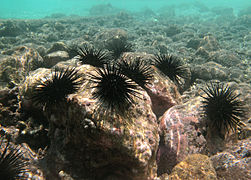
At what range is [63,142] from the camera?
137 inches

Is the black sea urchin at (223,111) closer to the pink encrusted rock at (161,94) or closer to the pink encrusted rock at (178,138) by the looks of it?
the pink encrusted rock at (178,138)

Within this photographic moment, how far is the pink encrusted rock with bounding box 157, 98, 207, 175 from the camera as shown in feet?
13.1

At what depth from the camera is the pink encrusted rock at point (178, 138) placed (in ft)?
13.1

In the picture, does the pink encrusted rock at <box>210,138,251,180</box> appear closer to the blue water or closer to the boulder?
the boulder

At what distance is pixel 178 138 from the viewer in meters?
4.16

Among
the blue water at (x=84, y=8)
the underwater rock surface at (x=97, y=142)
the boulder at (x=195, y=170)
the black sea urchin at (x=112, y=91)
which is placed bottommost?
the boulder at (x=195, y=170)

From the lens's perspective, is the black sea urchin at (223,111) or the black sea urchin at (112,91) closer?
the black sea urchin at (112,91)

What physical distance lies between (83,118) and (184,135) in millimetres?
2802

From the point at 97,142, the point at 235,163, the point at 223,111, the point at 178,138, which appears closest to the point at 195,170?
the point at 178,138

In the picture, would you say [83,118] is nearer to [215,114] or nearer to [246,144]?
[215,114]

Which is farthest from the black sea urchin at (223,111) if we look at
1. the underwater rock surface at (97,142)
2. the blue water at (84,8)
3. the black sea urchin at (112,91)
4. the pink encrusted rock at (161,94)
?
the blue water at (84,8)

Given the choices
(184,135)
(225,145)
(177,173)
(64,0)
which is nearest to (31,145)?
(177,173)

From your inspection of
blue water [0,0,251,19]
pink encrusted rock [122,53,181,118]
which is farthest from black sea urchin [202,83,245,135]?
blue water [0,0,251,19]

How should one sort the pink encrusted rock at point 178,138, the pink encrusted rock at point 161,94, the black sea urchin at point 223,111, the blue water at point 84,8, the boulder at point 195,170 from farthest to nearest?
the blue water at point 84,8 < the pink encrusted rock at point 161,94 < the black sea urchin at point 223,111 < the pink encrusted rock at point 178,138 < the boulder at point 195,170
